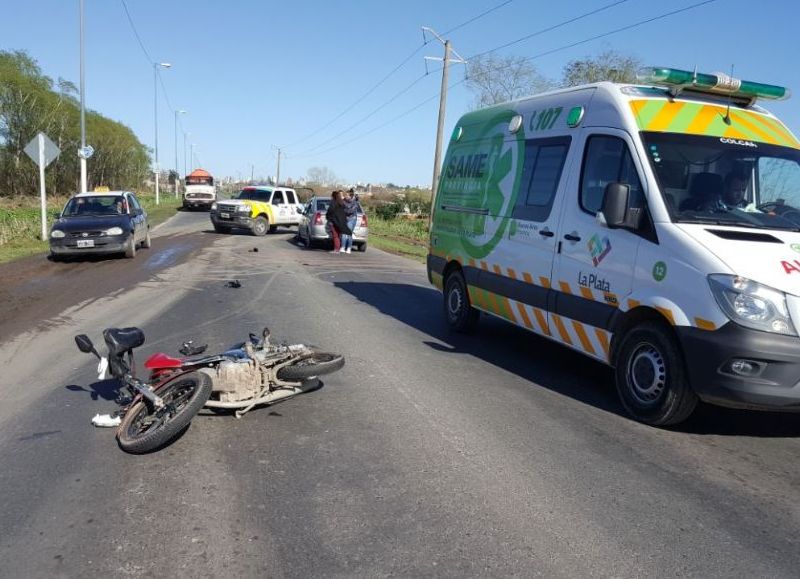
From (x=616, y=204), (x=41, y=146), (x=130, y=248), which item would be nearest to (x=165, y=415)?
(x=616, y=204)

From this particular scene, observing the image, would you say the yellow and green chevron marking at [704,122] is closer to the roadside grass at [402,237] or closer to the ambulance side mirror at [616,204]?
the ambulance side mirror at [616,204]

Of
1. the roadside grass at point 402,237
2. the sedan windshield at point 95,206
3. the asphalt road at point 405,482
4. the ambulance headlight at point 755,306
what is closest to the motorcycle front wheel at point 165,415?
the asphalt road at point 405,482

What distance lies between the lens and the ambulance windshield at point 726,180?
5.37m

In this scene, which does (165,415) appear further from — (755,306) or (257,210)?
(257,210)

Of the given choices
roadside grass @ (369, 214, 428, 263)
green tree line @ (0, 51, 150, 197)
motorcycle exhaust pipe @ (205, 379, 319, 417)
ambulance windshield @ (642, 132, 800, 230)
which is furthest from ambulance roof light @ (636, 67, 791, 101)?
green tree line @ (0, 51, 150, 197)

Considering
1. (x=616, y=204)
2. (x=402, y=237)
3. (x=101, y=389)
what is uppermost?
(x=616, y=204)

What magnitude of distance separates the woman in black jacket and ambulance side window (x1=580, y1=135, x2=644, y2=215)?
14.3 metres

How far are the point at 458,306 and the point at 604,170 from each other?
10.5 ft

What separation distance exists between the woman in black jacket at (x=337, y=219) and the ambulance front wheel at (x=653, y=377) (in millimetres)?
15278

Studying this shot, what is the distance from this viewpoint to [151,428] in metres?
4.61

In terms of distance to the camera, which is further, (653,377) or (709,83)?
(709,83)

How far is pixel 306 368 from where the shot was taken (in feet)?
17.5

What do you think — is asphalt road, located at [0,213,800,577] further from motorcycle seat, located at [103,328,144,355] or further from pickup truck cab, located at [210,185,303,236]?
pickup truck cab, located at [210,185,303,236]

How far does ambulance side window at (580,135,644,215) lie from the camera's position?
18.6 feet
